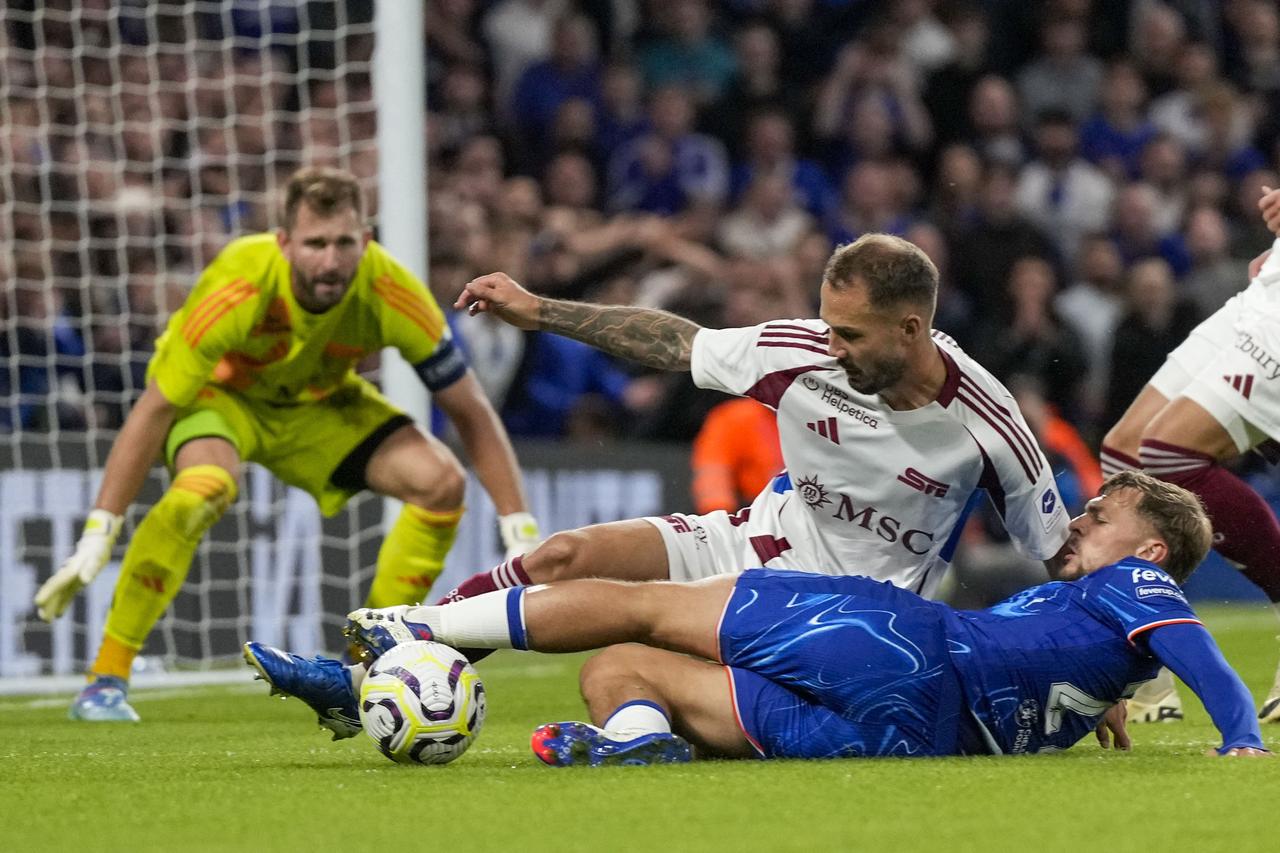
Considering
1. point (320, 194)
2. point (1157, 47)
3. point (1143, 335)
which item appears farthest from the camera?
point (1157, 47)

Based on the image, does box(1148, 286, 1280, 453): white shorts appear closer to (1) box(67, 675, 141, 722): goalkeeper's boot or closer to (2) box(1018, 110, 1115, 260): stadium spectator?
(1) box(67, 675, 141, 722): goalkeeper's boot

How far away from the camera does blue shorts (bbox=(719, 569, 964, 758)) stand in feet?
14.6

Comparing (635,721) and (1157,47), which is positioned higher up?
(1157,47)

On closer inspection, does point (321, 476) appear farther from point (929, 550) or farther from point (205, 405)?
point (929, 550)

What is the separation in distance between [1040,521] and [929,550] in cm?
37

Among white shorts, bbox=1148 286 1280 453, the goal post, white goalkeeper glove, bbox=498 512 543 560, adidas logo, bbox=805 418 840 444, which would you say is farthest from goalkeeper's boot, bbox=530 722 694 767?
the goal post

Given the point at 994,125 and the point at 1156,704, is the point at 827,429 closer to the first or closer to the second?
the point at 1156,704

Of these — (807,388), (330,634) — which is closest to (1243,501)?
(807,388)

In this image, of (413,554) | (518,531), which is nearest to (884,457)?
(518,531)

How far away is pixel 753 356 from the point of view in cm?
496

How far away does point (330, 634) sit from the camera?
9.08 meters

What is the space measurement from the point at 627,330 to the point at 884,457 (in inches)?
27.6

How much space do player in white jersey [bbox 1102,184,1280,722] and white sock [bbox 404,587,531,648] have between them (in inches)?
90.6

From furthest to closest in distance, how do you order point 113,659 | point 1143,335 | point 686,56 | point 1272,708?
point 686,56 < point 1143,335 < point 113,659 < point 1272,708
